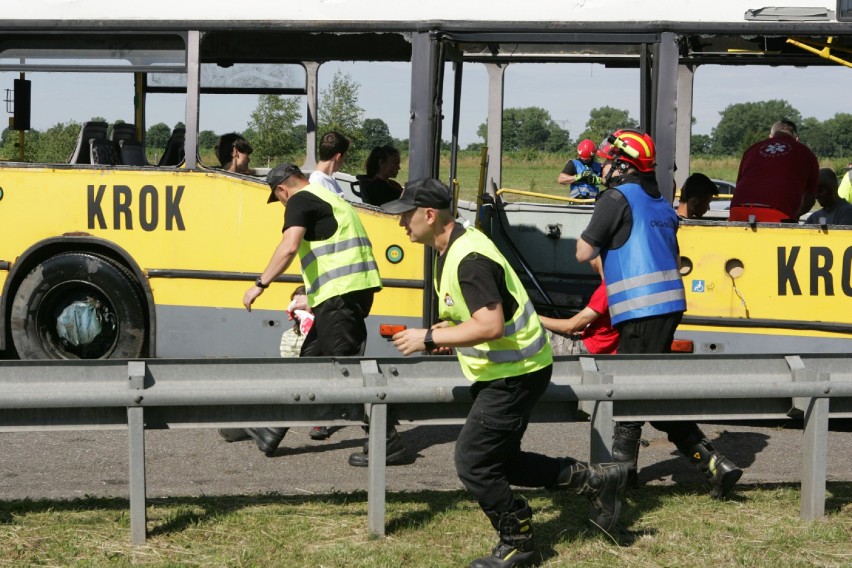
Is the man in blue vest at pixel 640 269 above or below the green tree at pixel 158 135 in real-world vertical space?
below

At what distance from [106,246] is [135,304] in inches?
17.5

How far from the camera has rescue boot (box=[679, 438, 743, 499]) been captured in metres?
5.96

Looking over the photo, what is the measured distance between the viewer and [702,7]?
7863mm

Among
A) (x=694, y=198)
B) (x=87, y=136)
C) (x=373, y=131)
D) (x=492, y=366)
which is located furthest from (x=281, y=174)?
(x=373, y=131)

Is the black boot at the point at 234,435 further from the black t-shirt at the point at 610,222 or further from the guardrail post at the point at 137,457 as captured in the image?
the black t-shirt at the point at 610,222

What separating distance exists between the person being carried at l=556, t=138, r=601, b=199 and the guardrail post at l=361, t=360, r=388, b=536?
648cm

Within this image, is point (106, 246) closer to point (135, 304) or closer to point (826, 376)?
point (135, 304)

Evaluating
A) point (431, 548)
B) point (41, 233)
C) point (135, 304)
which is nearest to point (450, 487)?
point (431, 548)

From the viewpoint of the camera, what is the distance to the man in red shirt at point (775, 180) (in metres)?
8.31

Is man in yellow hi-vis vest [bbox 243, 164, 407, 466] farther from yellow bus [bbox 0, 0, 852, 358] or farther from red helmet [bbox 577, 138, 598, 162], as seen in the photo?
red helmet [bbox 577, 138, 598, 162]

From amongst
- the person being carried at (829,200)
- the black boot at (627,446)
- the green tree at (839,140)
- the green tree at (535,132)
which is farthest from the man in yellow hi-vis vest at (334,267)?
the green tree at (839,140)

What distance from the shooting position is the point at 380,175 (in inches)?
382

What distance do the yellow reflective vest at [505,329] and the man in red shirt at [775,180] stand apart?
12.1 ft

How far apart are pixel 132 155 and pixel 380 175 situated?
1.90m
